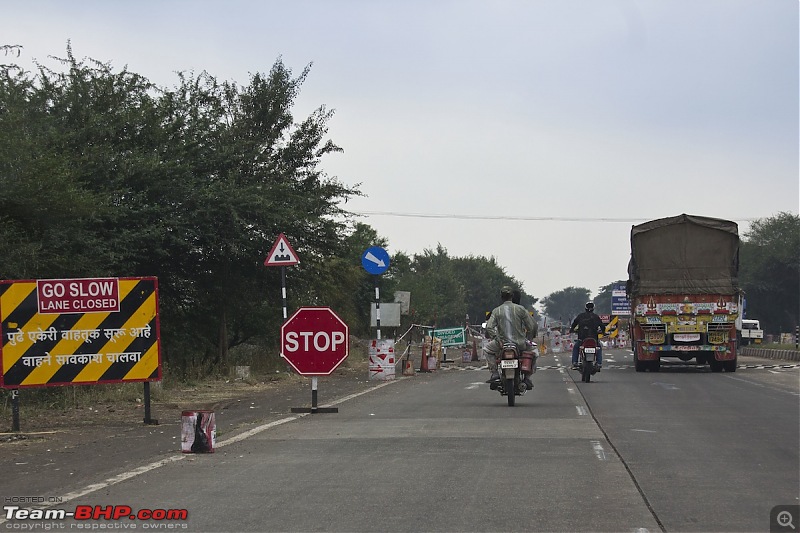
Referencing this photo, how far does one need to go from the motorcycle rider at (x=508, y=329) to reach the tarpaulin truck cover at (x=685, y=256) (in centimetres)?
1212

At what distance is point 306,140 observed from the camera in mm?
30984

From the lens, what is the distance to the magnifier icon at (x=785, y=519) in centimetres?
692

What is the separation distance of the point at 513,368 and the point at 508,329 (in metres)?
0.78

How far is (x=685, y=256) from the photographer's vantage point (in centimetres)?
2859

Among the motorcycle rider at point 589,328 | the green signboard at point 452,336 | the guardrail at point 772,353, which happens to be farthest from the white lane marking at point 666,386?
the guardrail at point 772,353

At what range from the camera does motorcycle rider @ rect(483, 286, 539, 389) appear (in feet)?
54.7

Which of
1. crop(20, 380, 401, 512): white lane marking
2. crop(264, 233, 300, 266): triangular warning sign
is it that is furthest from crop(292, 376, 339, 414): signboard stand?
crop(264, 233, 300, 266): triangular warning sign

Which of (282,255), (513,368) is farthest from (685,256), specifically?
(282,255)

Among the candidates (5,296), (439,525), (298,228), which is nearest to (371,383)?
(298,228)

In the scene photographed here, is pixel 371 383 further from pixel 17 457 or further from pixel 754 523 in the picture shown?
pixel 754 523

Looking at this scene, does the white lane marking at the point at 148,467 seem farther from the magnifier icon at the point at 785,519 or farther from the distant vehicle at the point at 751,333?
the distant vehicle at the point at 751,333

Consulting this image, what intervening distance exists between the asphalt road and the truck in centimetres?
1197

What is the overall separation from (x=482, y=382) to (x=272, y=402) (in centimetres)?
701

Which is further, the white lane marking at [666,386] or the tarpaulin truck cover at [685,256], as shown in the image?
the tarpaulin truck cover at [685,256]
